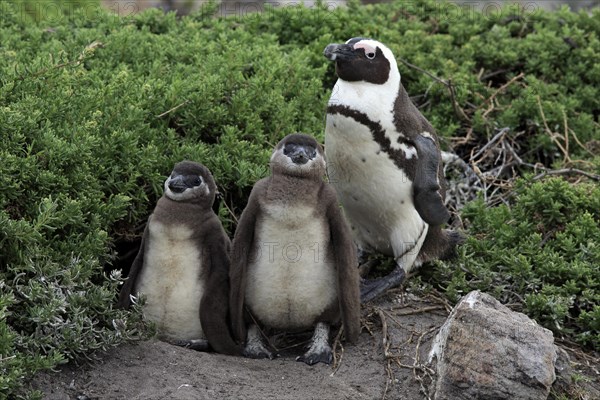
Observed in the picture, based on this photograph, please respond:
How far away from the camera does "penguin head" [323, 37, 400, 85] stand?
5.88 meters

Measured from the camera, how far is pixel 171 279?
17.4ft

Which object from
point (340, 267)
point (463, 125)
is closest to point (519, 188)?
point (463, 125)

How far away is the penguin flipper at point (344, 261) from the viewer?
5.05 meters

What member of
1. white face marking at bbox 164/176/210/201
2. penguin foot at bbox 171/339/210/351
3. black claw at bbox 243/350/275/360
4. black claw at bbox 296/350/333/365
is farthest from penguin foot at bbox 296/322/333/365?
white face marking at bbox 164/176/210/201

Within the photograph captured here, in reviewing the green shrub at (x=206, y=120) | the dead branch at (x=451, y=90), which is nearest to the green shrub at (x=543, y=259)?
the green shrub at (x=206, y=120)

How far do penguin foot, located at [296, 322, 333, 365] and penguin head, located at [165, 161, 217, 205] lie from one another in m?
0.94

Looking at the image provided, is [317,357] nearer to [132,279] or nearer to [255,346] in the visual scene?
[255,346]

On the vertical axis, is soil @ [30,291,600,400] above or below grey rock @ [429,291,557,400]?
below

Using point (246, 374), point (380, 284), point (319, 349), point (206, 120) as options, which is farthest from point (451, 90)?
point (246, 374)

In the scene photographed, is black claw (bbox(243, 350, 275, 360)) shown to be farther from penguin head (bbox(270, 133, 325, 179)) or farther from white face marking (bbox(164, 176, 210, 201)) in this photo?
penguin head (bbox(270, 133, 325, 179))

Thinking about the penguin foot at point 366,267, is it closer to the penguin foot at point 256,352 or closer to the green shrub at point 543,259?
the green shrub at point 543,259

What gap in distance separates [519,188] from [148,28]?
11.4ft

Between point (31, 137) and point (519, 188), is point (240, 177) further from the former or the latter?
point (519, 188)

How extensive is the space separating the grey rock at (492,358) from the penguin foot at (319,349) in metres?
0.62
